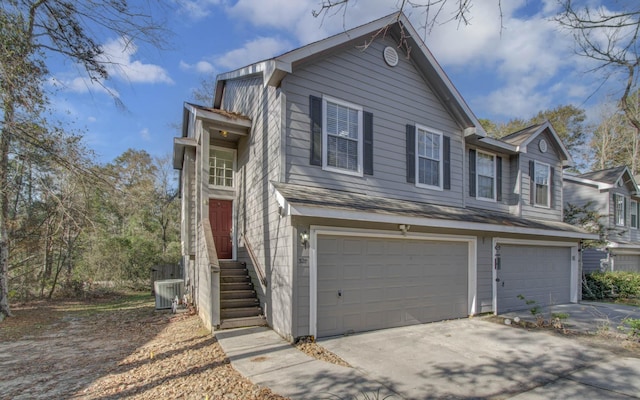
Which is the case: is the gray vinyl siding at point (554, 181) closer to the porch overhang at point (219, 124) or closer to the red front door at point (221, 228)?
the porch overhang at point (219, 124)

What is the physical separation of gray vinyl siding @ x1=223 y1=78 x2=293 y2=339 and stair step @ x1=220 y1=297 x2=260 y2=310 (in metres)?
0.19

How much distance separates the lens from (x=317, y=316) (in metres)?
6.14

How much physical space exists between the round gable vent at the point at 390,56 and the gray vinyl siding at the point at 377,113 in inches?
4.8

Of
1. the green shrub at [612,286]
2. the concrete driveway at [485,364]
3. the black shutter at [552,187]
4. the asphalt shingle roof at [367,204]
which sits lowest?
the green shrub at [612,286]

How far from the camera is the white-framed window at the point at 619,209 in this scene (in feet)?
52.9

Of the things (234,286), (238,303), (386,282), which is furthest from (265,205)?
(386,282)

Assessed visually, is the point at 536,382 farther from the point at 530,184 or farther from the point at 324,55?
the point at 530,184

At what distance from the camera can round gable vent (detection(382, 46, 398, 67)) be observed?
328 inches

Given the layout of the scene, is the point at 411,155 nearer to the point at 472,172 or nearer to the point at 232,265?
→ the point at 472,172

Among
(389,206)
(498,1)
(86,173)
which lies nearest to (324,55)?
(389,206)

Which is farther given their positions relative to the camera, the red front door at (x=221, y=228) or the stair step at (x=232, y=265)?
the red front door at (x=221, y=228)

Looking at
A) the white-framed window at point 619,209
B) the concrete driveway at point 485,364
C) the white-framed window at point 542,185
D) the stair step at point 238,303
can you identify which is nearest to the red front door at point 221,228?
the stair step at point 238,303

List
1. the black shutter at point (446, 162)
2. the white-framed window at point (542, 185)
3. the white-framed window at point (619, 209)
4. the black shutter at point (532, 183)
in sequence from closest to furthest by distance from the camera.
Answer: the black shutter at point (446, 162) < the black shutter at point (532, 183) < the white-framed window at point (542, 185) < the white-framed window at point (619, 209)

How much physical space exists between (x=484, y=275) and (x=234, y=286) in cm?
625
